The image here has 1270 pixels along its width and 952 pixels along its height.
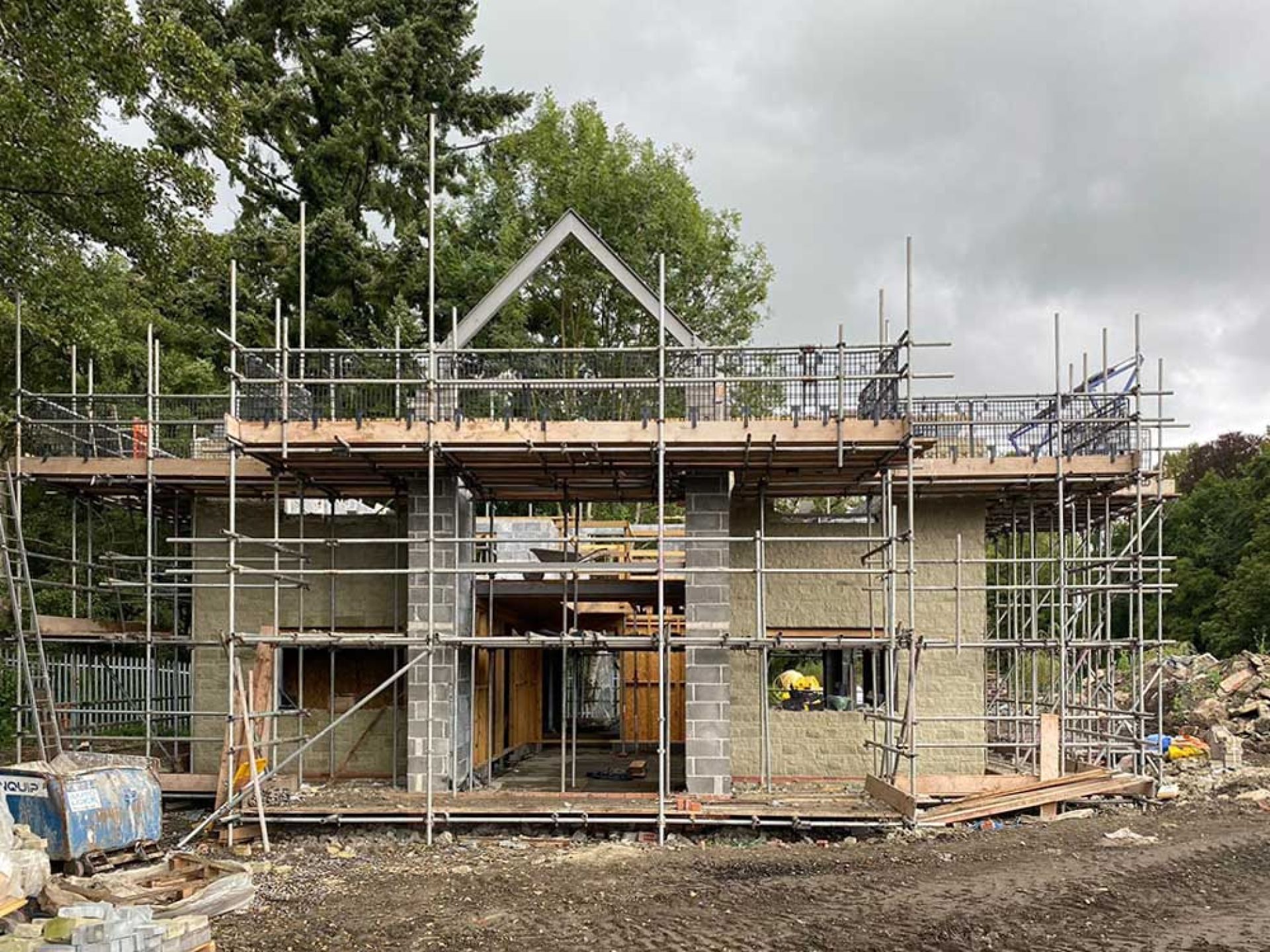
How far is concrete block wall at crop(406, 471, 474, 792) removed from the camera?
16.0m

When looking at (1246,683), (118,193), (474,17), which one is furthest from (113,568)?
(1246,683)

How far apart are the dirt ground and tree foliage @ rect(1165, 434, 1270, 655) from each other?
92.6 feet

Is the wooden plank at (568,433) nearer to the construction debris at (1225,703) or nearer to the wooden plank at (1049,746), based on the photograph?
the wooden plank at (1049,746)

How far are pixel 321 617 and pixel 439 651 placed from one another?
9.92ft

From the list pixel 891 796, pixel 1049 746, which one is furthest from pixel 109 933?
pixel 1049 746

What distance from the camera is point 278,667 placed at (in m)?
17.2

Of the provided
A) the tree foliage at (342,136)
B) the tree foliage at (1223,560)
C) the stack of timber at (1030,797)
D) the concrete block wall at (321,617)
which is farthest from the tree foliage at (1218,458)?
the concrete block wall at (321,617)

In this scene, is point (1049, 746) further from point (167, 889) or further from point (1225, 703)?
point (1225, 703)

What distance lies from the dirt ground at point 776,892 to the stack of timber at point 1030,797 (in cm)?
34

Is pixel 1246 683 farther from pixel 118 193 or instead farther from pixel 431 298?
pixel 118 193

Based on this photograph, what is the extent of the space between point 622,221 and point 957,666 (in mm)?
20610

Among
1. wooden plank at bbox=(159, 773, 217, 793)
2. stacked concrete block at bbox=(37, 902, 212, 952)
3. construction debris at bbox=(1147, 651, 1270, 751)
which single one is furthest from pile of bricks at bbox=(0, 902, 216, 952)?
construction debris at bbox=(1147, 651, 1270, 751)

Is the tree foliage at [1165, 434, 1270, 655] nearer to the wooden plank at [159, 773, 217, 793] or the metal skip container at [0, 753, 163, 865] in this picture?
the wooden plank at [159, 773, 217, 793]

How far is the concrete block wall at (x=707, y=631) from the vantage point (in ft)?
51.8
